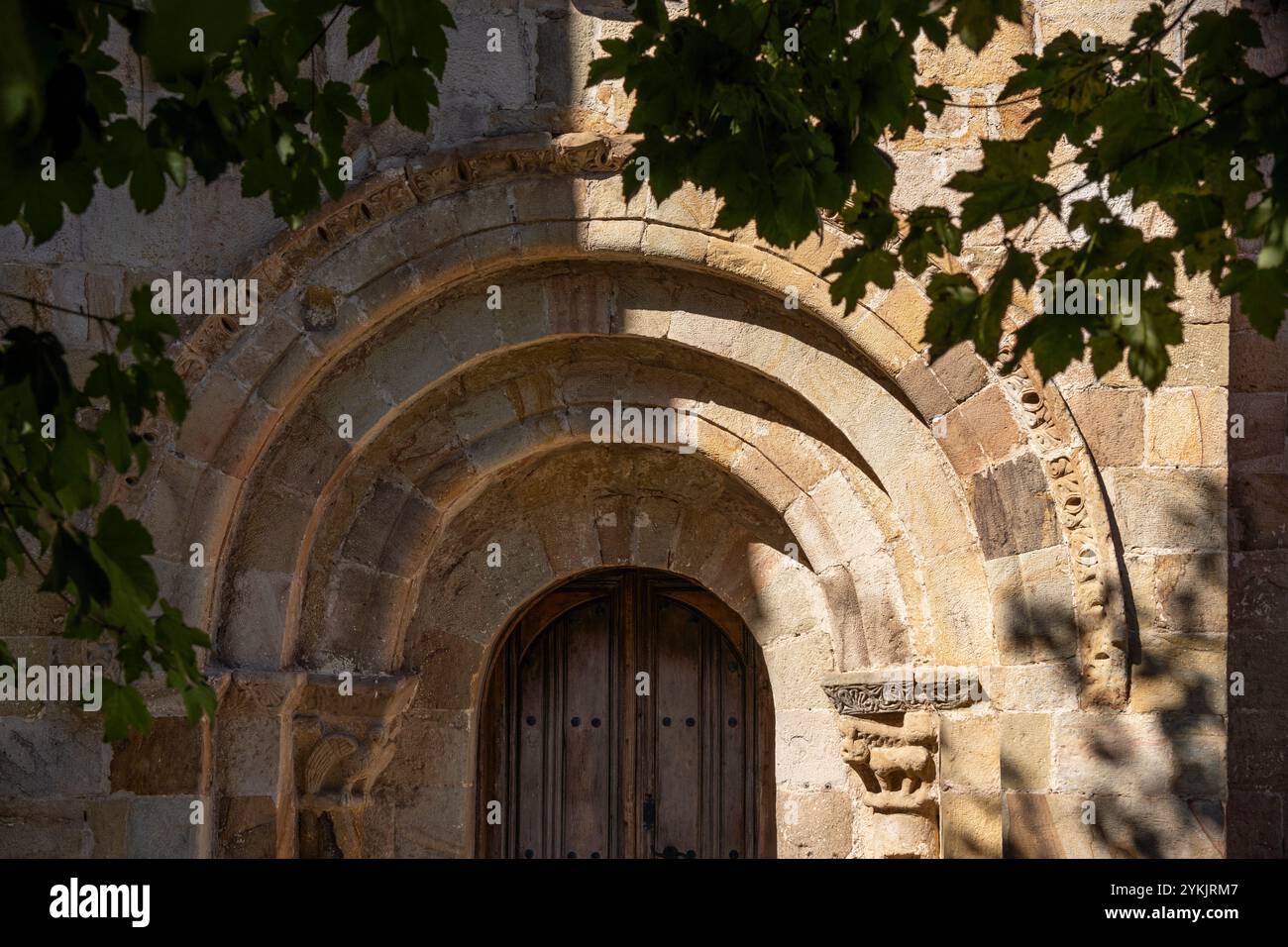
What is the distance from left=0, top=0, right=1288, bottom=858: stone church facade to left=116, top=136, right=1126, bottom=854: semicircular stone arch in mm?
14

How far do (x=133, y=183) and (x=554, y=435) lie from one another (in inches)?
116

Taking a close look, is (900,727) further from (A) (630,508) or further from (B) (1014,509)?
(A) (630,508)

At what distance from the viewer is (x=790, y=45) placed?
402cm

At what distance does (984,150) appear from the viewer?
3496mm

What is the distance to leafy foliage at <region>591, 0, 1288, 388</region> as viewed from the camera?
3.29 meters

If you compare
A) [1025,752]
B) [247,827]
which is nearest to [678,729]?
[1025,752]

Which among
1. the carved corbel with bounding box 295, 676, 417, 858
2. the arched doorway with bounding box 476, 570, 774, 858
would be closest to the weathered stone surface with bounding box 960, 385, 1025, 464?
the arched doorway with bounding box 476, 570, 774, 858

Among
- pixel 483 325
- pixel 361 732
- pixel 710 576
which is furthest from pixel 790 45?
pixel 361 732

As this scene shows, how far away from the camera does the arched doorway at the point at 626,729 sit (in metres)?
6.46

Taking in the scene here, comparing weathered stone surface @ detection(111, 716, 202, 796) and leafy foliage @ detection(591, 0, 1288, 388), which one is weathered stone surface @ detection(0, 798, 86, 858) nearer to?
weathered stone surface @ detection(111, 716, 202, 796)

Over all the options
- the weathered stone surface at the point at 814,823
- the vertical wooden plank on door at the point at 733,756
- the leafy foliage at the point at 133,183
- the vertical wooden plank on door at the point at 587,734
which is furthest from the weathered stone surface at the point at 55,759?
the weathered stone surface at the point at 814,823

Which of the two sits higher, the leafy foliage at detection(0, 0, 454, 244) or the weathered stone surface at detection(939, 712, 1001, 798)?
the leafy foliage at detection(0, 0, 454, 244)

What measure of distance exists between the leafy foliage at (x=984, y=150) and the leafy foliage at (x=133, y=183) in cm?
60
